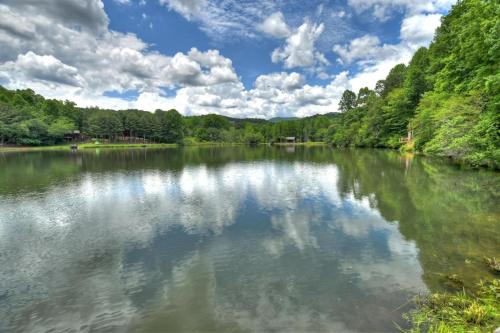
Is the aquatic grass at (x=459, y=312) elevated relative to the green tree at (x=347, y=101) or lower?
lower

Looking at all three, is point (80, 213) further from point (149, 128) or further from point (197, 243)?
point (149, 128)

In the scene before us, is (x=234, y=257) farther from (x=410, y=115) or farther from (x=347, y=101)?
(x=347, y=101)

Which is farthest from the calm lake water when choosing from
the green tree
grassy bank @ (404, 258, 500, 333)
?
the green tree

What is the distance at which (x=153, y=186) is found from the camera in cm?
2023

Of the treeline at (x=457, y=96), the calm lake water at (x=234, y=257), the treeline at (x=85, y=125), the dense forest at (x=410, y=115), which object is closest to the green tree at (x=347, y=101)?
the dense forest at (x=410, y=115)

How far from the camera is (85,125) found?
339 ft

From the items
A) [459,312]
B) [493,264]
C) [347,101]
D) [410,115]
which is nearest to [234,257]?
[459,312]

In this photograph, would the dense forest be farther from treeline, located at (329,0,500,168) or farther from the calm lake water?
the calm lake water

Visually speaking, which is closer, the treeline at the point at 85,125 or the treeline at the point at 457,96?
the treeline at the point at 457,96

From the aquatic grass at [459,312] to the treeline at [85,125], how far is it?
317ft

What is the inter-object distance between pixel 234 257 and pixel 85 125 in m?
116

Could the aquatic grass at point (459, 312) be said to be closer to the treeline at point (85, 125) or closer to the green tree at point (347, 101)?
the treeline at point (85, 125)

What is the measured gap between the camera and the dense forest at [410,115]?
18.0 m

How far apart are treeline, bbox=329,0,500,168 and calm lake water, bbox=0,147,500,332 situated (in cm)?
455
